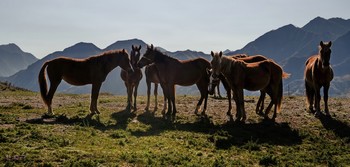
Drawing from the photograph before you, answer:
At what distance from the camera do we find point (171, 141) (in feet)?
40.0

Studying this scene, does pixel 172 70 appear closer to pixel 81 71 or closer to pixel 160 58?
pixel 160 58

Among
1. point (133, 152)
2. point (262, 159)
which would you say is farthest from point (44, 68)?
point (262, 159)

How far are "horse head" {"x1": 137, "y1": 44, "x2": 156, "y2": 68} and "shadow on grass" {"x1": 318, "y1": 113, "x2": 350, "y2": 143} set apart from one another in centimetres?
986

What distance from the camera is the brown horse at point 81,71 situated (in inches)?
639

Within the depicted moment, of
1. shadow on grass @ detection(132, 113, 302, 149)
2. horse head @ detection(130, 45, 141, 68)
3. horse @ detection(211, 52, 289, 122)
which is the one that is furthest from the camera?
horse head @ detection(130, 45, 141, 68)

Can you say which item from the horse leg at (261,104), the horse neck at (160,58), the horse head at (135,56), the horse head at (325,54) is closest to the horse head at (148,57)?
the horse neck at (160,58)

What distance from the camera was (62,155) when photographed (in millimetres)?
9492

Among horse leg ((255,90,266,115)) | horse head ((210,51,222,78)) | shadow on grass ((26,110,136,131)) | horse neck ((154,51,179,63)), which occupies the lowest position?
shadow on grass ((26,110,136,131))

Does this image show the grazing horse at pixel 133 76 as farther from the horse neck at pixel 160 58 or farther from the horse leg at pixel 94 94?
the horse leg at pixel 94 94

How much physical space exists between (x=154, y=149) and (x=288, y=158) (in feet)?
15.4

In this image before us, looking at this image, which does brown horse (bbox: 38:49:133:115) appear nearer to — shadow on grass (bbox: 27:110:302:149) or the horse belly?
shadow on grass (bbox: 27:110:302:149)

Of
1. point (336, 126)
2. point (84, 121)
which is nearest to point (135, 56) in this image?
point (84, 121)

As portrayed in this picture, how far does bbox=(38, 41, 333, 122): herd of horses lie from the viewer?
15375mm

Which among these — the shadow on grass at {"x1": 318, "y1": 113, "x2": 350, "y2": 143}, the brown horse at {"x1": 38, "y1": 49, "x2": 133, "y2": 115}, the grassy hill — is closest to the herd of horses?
the brown horse at {"x1": 38, "y1": 49, "x2": 133, "y2": 115}
